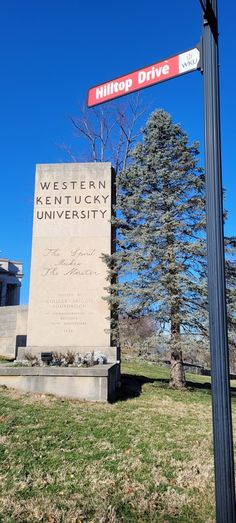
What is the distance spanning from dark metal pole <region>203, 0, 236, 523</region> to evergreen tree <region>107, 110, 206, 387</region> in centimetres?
731

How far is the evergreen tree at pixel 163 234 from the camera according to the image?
9.90 meters

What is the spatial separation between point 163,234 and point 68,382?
173 inches

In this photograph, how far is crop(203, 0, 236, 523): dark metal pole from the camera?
2076mm

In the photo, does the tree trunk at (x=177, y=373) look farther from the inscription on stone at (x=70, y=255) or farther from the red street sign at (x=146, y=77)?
the red street sign at (x=146, y=77)

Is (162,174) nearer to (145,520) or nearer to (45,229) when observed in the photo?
(45,229)

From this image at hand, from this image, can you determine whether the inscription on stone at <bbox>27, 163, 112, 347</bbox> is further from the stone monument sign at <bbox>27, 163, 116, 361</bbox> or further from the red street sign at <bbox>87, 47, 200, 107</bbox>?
the red street sign at <bbox>87, 47, 200, 107</bbox>

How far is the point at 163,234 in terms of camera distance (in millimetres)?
10258

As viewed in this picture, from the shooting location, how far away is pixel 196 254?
10.1 metres

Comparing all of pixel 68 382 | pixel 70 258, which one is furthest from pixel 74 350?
pixel 68 382

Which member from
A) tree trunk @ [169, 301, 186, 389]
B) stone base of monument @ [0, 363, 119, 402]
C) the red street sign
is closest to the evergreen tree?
tree trunk @ [169, 301, 186, 389]

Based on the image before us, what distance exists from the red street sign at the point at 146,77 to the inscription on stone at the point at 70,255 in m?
7.95

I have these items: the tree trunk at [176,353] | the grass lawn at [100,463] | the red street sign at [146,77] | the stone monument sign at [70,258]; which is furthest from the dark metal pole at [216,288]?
the stone monument sign at [70,258]

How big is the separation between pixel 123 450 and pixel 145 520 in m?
1.62

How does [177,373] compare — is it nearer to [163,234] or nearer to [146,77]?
[163,234]
